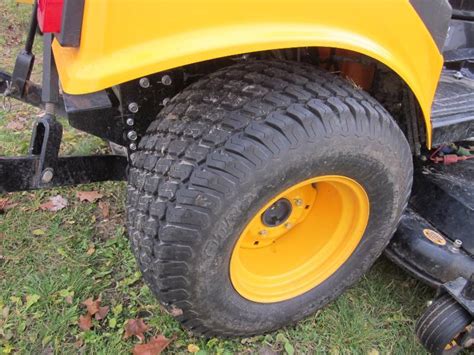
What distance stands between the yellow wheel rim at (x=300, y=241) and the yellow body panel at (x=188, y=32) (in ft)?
2.07

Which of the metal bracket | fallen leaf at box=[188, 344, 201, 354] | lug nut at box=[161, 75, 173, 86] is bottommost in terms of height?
fallen leaf at box=[188, 344, 201, 354]

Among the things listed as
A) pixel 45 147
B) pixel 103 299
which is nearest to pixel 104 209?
pixel 103 299

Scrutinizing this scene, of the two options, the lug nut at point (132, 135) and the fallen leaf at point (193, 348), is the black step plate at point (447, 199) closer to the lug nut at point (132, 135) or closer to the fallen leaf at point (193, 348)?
the fallen leaf at point (193, 348)

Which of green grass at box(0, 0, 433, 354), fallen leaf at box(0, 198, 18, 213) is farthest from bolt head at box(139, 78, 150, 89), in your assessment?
fallen leaf at box(0, 198, 18, 213)

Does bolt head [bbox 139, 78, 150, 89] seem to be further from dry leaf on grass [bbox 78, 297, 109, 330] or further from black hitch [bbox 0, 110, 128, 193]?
dry leaf on grass [bbox 78, 297, 109, 330]

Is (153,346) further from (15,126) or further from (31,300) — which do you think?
(15,126)

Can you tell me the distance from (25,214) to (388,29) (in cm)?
194

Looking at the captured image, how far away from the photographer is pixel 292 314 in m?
2.00

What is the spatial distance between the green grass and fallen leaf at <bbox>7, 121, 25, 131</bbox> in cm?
76

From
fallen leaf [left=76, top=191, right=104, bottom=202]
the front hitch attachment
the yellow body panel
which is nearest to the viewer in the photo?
the yellow body panel

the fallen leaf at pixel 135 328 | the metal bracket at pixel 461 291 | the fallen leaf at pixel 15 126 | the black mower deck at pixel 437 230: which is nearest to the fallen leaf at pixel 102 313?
the fallen leaf at pixel 135 328

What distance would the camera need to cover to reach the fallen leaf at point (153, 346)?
1.96m

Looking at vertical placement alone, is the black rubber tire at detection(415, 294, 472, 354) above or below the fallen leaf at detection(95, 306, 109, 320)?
above

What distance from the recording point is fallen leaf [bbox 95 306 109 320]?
82.4 inches
